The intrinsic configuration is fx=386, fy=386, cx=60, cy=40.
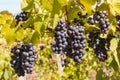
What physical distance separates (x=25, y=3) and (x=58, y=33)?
1.22 ft

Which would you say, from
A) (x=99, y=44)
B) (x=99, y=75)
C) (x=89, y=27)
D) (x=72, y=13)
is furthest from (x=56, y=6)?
(x=99, y=75)

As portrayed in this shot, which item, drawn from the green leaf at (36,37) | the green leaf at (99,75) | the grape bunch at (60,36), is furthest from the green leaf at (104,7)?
the green leaf at (99,75)

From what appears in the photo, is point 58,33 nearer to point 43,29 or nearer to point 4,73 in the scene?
point 43,29

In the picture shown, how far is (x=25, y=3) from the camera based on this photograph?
2520mm

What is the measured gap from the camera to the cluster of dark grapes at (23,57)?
2.53 meters

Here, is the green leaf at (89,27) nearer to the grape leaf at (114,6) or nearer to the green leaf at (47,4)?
the grape leaf at (114,6)

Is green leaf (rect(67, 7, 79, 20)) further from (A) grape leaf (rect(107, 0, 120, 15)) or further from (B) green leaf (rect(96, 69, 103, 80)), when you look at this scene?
(B) green leaf (rect(96, 69, 103, 80))

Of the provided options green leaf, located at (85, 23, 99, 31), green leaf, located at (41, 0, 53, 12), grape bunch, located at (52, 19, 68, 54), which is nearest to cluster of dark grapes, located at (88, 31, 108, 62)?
green leaf, located at (85, 23, 99, 31)

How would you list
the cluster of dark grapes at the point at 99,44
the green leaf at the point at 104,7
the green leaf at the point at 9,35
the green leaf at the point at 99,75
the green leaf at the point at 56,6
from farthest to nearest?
the green leaf at the point at 99,75, the cluster of dark grapes at the point at 99,44, the green leaf at the point at 9,35, the green leaf at the point at 104,7, the green leaf at the point at 56,6

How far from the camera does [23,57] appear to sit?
8.38 ft

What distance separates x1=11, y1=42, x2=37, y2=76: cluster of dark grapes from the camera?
253cm

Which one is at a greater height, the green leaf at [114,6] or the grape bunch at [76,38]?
the green leaf at [114,6]

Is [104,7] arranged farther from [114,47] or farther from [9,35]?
[9,35]

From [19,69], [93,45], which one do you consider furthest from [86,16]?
[19,69]
